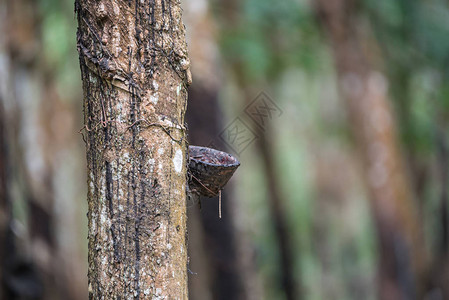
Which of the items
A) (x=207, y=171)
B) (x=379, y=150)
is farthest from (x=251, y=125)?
(x=207, y=171)

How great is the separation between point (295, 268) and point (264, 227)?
5537 millimetres

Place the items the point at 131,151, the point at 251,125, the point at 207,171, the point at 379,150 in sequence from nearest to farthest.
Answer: the point at 131,151, the point at 207,171, the point at 379,150, the point at 251,125

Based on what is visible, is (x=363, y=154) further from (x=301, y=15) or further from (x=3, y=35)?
(x=3, y=35)

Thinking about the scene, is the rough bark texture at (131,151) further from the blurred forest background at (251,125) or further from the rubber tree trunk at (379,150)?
the rubber tree trunk at (379,150)

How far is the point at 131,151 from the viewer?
213cm

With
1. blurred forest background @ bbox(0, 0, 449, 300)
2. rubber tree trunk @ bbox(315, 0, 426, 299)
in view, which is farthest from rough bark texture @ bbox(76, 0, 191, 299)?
rubber tree trunk @ bbox(315, 0, 426, 299)

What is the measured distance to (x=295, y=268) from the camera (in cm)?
1108

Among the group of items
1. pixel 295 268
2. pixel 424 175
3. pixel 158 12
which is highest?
pixel 158 12

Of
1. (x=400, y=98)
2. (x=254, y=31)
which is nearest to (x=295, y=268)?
(x=400, y=98)

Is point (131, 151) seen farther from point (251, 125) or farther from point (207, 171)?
point (251, 125)

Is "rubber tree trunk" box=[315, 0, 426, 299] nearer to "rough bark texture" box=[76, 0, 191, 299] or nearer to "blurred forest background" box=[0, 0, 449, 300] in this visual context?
"blurred forest background" box=[0, 0, 449, 300]

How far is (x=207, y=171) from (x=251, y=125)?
20.2 feet

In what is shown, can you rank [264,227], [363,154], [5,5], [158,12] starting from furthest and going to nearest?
[264,227] < [5,5] < [363,154] < [158,12]

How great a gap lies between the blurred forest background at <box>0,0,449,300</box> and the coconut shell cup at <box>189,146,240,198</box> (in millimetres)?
2493
